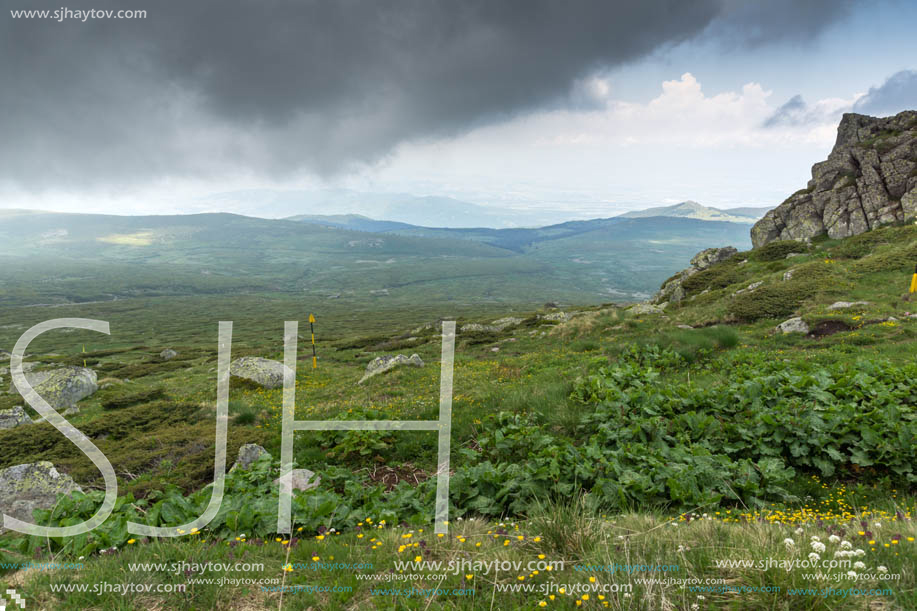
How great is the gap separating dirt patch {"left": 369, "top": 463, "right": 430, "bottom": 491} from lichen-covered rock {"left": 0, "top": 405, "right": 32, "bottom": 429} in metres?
16.2

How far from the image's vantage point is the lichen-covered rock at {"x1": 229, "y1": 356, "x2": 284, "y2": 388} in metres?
22.7

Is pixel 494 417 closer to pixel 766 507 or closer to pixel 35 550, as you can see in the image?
pixel 766 507

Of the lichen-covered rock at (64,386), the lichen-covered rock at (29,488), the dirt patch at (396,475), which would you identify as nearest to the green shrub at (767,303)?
the dirt patch at (396,475)

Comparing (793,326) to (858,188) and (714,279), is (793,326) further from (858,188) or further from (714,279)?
(858,188)

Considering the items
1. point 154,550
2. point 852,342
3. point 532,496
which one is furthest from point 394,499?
point 852,342

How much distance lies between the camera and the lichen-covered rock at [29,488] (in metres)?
7.50

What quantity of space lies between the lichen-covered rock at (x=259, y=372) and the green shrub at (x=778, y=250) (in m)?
51.7

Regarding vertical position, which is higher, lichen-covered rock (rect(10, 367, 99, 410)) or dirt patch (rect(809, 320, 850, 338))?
dirt patch (rect(809, 320, 850, 338))

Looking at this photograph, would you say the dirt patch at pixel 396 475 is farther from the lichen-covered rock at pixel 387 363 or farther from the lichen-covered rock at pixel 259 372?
the lichen-covered rock at pixel 259 372

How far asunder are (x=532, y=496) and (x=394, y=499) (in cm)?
217

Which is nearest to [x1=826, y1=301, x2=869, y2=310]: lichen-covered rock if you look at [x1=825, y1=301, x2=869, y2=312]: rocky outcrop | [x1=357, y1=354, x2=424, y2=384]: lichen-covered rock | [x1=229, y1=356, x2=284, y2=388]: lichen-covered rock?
[x1=825, y1=301, x2=869, y2=312]: rocky outcrop

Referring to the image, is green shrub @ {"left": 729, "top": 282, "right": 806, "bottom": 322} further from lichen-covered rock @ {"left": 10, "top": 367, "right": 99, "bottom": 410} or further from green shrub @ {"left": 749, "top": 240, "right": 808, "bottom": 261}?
lichen-covered rock @ {"left": 10, "top": 367, "right": 99, "bottom": 410}

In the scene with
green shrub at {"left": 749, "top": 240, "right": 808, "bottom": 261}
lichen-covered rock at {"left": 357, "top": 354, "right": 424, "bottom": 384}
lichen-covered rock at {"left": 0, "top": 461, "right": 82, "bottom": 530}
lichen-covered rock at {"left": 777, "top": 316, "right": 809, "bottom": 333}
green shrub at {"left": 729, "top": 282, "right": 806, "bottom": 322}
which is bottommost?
lichen-covered rock at {"left": 357, "top": 354, "right": 424, "bottom": 384}

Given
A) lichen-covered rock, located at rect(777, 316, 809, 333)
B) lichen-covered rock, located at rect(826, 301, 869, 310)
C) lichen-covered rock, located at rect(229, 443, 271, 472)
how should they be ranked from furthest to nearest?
lichen-covered rock, located at rect(826, 301, 869, 310) < lichen-covered rock, located at rect(777, 316, 809, 333) < lichen-covered rock, located at rect(229, 443, 271, 472)
